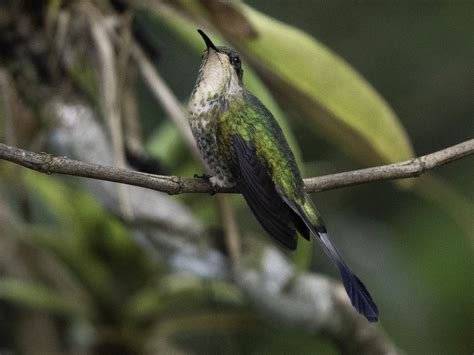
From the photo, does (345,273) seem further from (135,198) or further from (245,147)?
(135,198)

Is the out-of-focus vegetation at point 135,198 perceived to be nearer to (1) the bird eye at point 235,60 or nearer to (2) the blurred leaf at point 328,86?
(2) the blurred leaf at point 328,86

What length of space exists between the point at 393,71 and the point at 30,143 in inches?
76.6

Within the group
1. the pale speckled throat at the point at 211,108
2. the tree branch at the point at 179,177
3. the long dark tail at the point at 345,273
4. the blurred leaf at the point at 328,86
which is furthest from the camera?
the blurred leaf at the point at 328,86

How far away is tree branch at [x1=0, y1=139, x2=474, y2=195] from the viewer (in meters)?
1.14

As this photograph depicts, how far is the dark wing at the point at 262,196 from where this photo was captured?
143 centimetres

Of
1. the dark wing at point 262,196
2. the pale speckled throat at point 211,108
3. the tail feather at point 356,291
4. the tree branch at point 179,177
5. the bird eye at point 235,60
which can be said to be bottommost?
the tail feather at point 356,291

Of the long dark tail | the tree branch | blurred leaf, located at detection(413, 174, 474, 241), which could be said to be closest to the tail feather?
the long dark tail

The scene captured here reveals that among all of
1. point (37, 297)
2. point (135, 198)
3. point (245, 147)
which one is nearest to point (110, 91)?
point (135, 198)

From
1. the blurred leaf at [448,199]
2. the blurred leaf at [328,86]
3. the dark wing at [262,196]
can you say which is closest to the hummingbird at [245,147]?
the dark wing at [262,196]

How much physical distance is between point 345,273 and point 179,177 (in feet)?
0.98

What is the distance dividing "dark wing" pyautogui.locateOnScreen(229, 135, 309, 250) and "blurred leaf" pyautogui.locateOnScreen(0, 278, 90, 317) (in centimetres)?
71

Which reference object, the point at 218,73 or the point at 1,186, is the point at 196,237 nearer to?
the point at 218,73

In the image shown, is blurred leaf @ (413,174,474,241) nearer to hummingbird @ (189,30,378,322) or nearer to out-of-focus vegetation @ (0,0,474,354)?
out-of-focus vegetation @ (0,0,474,354)

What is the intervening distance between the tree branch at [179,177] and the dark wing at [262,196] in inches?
2.6
